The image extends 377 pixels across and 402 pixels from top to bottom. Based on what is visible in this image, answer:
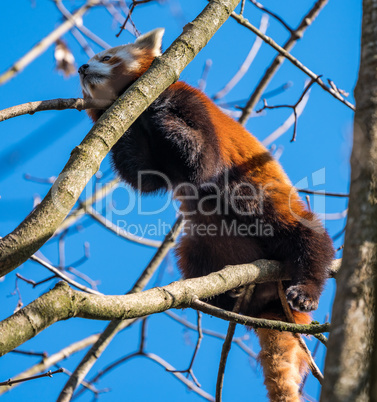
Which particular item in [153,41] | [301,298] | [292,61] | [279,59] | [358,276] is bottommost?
[358,276]

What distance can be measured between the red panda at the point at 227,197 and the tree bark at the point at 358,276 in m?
2.35

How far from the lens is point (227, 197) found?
4293 mm

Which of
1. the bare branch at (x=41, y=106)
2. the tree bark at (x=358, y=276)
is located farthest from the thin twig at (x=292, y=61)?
the tree bark at (x=358, y=276)

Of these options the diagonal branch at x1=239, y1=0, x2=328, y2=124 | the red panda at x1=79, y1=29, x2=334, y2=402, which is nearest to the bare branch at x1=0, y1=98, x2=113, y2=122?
the red panda at x1=79, y1=29, x2=334, y2=402

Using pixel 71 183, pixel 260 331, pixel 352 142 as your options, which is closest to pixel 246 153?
pixel 260 331

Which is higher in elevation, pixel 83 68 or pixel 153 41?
pixel 153 41

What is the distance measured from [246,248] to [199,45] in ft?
6.19

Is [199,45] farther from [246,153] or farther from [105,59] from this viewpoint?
[105,59]

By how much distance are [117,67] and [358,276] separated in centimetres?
387

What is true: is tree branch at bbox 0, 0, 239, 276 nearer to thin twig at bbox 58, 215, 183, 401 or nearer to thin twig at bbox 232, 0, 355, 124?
thin twig at bbox 232, 0, 355, 124

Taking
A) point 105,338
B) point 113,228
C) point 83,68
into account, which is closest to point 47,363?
point 105,338

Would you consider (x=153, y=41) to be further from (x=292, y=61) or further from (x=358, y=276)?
(x=358, y=276)

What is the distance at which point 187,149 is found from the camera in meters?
4.05

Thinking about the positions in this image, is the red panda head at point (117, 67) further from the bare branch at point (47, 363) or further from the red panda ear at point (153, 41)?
the bare branch at point (47, 363)
